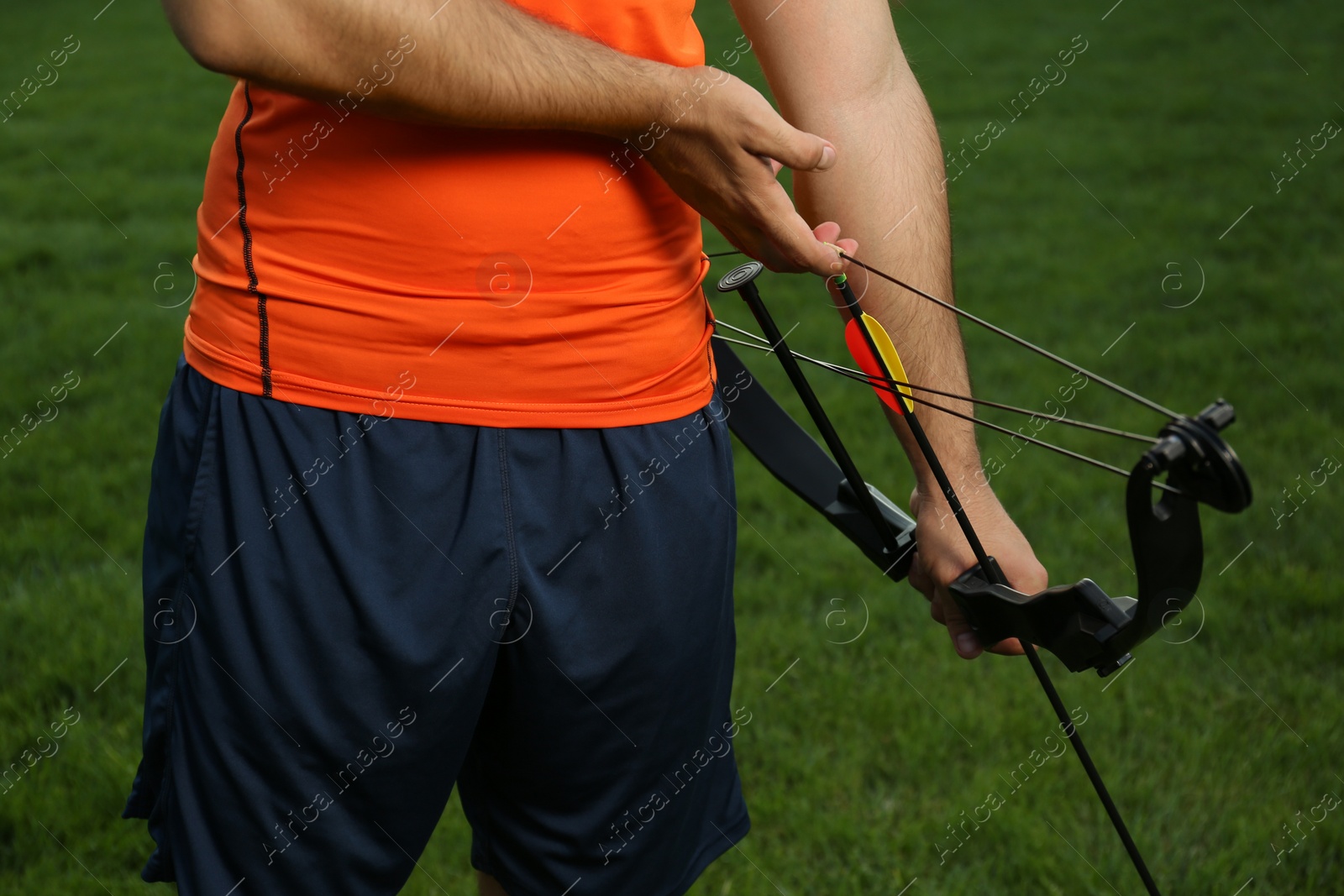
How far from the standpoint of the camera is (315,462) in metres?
1.02

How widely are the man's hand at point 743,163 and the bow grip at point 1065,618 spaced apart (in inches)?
15.0

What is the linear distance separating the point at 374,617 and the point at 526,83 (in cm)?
48

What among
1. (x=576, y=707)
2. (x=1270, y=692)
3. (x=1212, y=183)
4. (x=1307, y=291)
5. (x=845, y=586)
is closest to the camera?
(x=576, y=707)

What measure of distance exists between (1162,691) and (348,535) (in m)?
2.33

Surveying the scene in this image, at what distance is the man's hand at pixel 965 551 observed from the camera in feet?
4.21

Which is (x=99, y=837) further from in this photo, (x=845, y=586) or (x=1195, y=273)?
(x=1195, y=273)

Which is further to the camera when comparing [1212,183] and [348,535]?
[1212,183]

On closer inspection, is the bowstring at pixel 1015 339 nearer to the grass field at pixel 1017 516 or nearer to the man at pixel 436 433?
the man at pixel 436 433

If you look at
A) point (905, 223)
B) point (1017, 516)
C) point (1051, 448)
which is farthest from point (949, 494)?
point (1017, 516)

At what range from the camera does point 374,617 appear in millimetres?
1029

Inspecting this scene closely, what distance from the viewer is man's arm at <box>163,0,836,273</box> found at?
0.86 metres

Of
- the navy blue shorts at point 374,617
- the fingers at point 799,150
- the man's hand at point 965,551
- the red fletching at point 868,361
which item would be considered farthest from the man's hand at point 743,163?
the man's hand at point 965,551

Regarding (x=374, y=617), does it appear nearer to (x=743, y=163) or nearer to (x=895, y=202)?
(x=743, y=163)

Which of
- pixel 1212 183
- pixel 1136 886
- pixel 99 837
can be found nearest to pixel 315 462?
pixel 99 837
